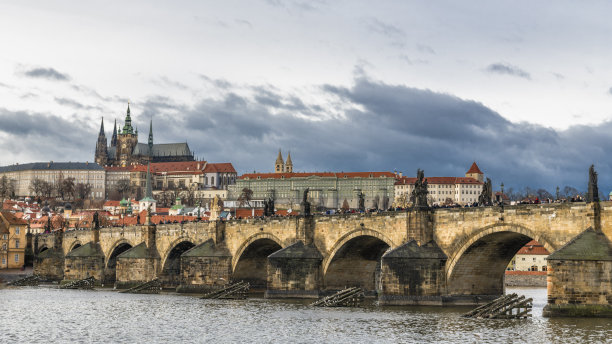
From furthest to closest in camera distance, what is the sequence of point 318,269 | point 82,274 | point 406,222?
point 82,274
point 318,269
point 406,222

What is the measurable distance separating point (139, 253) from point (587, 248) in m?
47.4

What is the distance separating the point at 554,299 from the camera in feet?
125

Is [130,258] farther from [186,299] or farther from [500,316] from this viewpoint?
[500,316]

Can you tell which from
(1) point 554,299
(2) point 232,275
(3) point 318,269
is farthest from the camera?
(2) point 232,275

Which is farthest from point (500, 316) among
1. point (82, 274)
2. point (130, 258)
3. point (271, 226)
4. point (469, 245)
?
point (82, 274)

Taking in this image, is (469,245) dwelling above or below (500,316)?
above

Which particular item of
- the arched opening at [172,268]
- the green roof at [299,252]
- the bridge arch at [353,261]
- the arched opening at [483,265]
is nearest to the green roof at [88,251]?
the arched opening at [172,268]

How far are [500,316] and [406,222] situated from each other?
874 centimetres

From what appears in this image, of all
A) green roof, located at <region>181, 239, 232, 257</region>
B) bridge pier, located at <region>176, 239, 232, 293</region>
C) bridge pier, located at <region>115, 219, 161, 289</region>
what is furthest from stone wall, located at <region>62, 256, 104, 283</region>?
bridge pier, located at <region>176, 239, 232, 293</region>

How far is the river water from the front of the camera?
36.2 m

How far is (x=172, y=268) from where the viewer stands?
77625 mm

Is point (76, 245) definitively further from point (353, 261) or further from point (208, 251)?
point (353, 261)

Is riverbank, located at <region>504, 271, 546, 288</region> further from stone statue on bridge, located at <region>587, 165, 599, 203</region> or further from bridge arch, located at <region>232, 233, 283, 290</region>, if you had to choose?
stone statue on bridge, located at <region>587, 165, 599, 203</region>

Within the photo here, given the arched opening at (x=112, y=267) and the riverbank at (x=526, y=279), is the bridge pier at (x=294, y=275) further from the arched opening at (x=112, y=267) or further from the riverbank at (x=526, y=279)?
the riverbank at (x=526, y=279)
